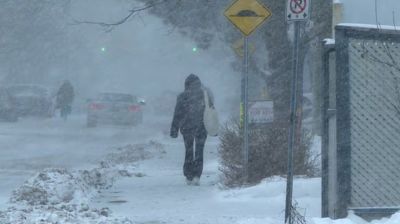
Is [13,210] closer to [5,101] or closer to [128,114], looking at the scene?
→ [128,114]

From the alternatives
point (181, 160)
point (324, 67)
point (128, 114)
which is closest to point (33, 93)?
point (128, 114)

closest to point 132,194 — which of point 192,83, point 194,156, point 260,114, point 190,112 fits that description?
point 194,156

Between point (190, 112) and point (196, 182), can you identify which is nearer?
point (196, 182)

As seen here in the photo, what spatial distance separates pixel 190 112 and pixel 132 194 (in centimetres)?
189

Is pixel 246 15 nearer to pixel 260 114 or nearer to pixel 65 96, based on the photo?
pixel 260 114

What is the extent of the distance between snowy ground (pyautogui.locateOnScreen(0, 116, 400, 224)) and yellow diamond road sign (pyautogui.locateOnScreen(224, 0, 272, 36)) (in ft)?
7.22

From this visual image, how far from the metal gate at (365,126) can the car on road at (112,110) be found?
23.2 metres

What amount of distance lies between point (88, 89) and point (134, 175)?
54.2 meters

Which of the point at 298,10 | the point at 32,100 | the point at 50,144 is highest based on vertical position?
the point at 298,10

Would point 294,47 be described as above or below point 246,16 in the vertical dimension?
below

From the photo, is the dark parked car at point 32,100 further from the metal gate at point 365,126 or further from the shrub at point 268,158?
the metal gate at point 365,126

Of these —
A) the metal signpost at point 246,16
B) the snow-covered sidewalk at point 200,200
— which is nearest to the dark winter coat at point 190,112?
the snow-covered sidewalk at point 200,200

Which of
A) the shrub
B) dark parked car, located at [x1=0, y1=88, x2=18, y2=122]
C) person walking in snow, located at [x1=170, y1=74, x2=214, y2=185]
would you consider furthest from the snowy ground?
dark parked car, located at [x1=0, y1=88, x2=18, y2=122]

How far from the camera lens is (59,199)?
10711 millimetres
